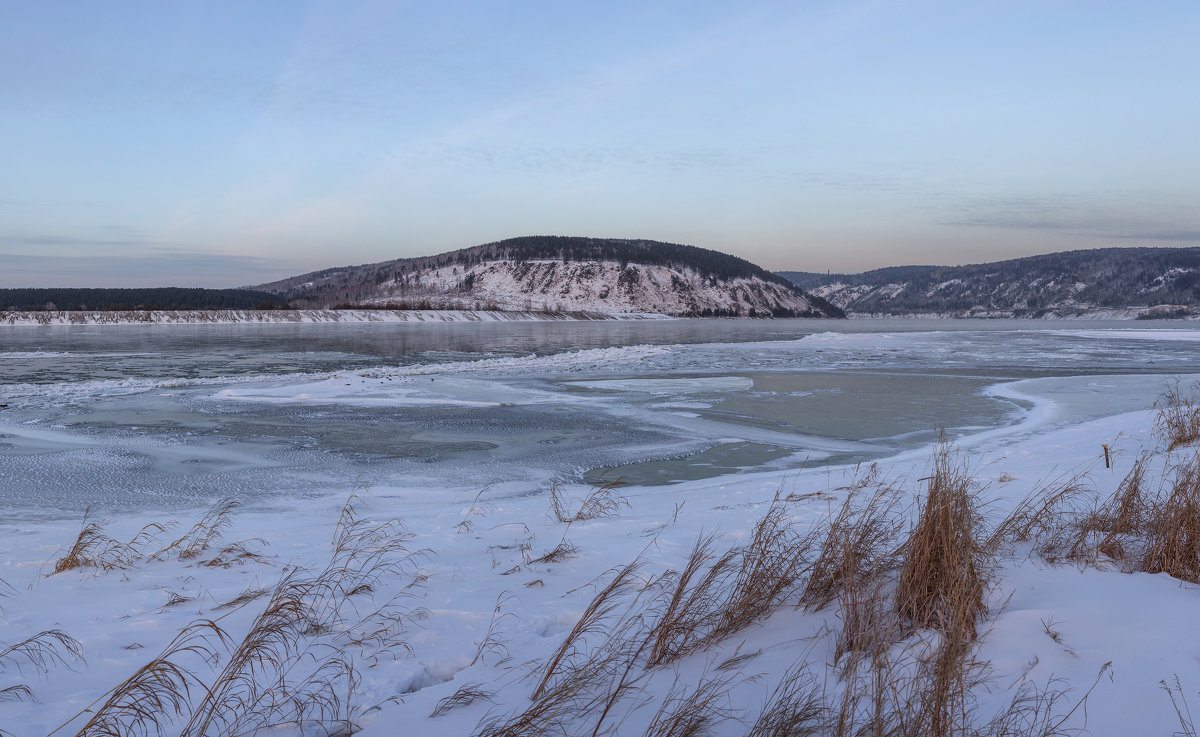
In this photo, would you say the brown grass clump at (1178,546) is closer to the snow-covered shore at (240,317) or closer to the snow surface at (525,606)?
the snow surface at (525,606)

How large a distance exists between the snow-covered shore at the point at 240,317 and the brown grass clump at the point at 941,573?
77.3 meters

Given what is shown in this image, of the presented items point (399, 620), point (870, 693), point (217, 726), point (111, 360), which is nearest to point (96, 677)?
point (217, 726)

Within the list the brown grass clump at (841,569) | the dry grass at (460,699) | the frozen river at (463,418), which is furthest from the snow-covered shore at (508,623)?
the frozen river at (463,418)

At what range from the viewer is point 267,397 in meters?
16.7

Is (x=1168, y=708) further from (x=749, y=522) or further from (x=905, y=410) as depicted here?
(x=905, y=410)

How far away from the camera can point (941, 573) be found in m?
3.58

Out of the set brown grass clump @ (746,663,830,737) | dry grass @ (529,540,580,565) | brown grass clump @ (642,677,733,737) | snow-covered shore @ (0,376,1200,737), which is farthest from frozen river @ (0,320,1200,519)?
brown grass clump @ (746,663,830,737)

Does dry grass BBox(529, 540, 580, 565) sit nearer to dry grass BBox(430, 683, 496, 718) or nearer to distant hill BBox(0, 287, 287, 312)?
dry grass BBox(430, 683, 496, 718)

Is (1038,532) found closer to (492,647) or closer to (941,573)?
(941,573)

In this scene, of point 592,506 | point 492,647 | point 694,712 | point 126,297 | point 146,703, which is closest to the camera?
point 694,712

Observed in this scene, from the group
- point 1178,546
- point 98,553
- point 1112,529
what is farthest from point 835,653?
point 98,553

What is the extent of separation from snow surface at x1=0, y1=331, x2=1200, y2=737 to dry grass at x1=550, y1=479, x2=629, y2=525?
5.4 inches

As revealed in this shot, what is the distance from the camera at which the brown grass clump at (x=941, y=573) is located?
3324 mm

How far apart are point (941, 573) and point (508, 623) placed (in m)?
2.42
